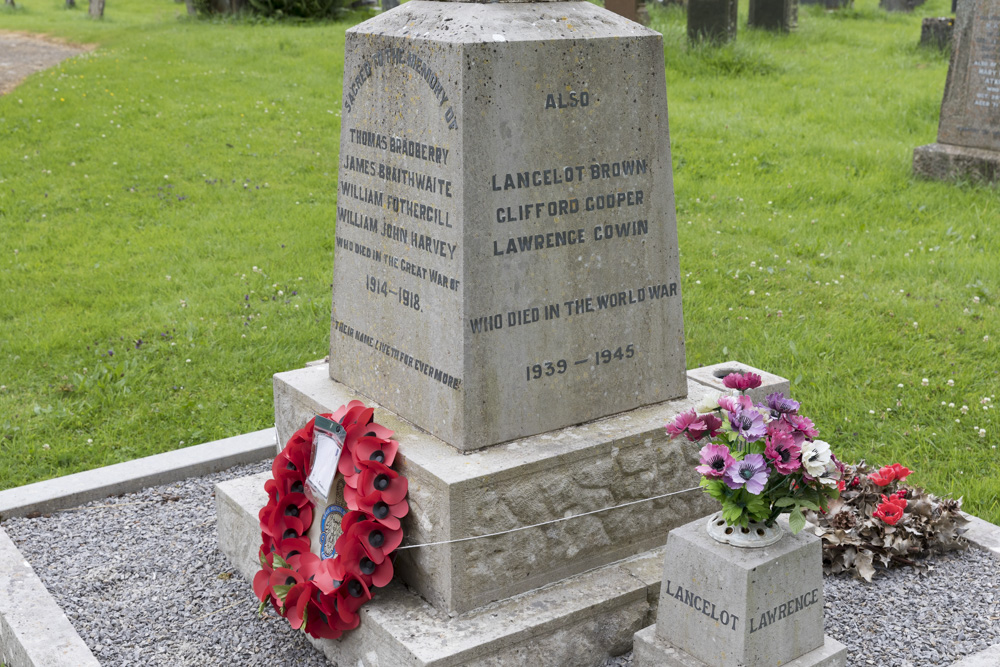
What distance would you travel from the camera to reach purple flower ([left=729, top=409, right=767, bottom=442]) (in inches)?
122

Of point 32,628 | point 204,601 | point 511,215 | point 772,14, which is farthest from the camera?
point 772,14

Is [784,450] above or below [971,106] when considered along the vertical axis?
below

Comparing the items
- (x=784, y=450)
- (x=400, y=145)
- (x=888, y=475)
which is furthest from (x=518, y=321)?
(x=888, y=475)

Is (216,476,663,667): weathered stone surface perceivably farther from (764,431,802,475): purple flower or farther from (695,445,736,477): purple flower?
(764,431,802,475): purple flower

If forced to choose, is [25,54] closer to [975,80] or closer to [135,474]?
[975,80]

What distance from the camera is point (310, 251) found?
805 centimetres

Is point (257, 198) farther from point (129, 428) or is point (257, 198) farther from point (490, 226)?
point (490, 226)

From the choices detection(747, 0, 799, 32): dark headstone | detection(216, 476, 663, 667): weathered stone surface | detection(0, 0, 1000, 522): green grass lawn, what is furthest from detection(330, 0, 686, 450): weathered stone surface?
detection(747, 0, 799, 32): dark headstone

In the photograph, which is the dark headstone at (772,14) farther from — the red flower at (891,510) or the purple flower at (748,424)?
the purple flower at (748,424)

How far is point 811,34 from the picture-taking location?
16906 mm

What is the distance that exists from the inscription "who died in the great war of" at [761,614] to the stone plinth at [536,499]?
0.47 meters

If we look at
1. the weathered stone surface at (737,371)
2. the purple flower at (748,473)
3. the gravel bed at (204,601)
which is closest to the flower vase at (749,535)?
the purple flower at (748,473)

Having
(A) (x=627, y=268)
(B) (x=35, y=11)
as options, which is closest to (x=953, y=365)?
(A) (x=627, y=268)

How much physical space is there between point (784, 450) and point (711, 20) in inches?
472
